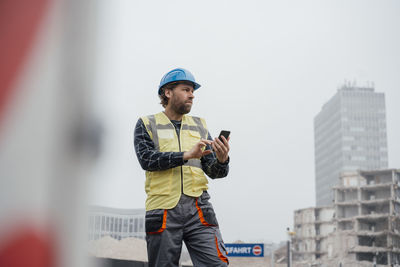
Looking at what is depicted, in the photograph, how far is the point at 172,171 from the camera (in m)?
3.25

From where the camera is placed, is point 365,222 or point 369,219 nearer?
point 369,219

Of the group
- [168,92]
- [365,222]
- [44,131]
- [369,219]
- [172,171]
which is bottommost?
[365,222]

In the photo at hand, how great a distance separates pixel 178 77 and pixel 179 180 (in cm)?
72

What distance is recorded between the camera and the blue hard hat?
3.50m

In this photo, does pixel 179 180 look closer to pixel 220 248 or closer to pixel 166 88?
pixel 220 248

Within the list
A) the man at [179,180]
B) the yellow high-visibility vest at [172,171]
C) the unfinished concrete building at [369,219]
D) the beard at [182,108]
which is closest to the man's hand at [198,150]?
the man at [179,180]

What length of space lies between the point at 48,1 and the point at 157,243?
102 inches

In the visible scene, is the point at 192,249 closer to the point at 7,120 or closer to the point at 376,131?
the point at 7,120

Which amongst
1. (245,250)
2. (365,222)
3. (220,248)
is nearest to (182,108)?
(220,248)

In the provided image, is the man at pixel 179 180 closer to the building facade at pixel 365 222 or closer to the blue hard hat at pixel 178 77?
the blue hard hat at pixel 178 77

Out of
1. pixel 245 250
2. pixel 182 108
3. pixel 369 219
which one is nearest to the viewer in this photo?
pixel 182 108

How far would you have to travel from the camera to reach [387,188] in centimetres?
6856

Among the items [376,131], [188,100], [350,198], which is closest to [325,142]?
[376,131]

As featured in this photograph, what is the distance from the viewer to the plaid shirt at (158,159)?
124 inches
